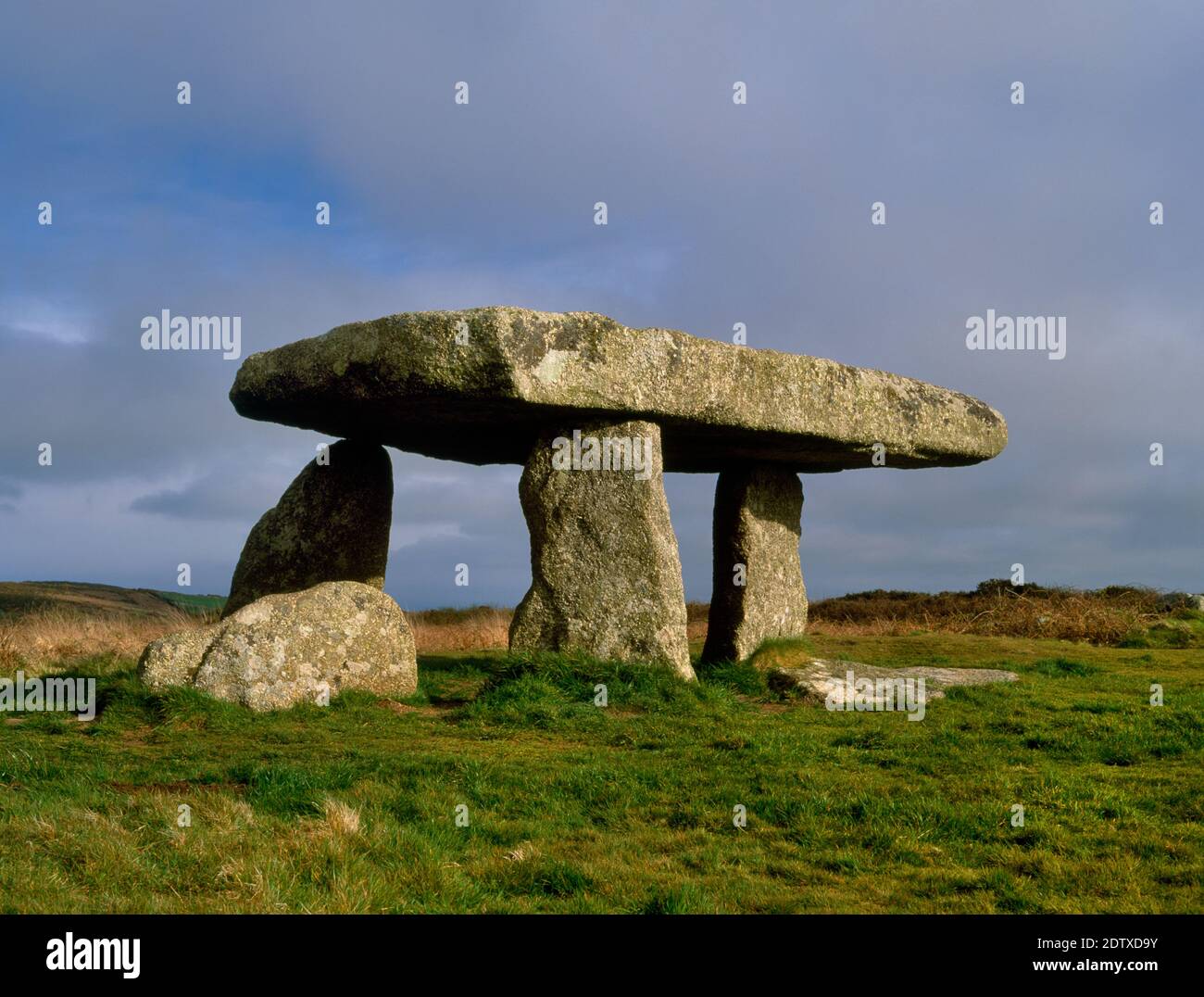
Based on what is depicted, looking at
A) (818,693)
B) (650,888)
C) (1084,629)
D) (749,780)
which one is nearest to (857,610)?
(1084,629)

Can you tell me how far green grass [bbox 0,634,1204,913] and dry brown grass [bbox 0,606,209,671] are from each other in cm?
467

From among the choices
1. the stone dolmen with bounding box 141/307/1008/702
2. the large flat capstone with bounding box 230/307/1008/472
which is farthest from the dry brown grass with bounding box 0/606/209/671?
the large flat capstone with bounding box 230/307/1008/472

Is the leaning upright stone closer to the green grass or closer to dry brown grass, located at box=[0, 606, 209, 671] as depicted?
dry brown grass, located at box=[0, 606, 209, 671]

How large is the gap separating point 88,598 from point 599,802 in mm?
28767

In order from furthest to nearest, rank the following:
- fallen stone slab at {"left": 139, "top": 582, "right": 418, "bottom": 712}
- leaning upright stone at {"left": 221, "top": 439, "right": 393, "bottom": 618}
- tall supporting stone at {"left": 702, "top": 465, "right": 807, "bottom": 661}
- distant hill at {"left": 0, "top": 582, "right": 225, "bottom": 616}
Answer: distant hill at {"left": 0, "top": 582, "right": 225, "bottom": 616}
tall supporting stone at {"left": 702, "top": 465, "right": 807, "bottom": 661}
leaning upright stone at {"left": 221, "top": 439, "right": 393, "bottom": 618}
fallen stone slab at {"left": 139, "top": 582, "right": 418, "bottom": 712}

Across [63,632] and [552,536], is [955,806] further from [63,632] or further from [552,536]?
[63,632]

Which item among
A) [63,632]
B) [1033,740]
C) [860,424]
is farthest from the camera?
[63,632]

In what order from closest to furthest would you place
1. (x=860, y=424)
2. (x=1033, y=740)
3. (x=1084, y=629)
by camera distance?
(x=1033, y=740) < (x=860, y=424) < (x=1084, y=629)

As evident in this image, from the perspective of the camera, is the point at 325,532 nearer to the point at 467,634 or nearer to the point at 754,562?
the point at 754,562

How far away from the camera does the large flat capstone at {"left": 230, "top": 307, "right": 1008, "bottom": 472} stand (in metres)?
11.1

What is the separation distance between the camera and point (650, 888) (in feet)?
17.7

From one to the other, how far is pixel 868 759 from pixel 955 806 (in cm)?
157

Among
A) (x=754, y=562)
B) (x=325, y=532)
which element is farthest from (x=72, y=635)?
(x=754, y=562)
